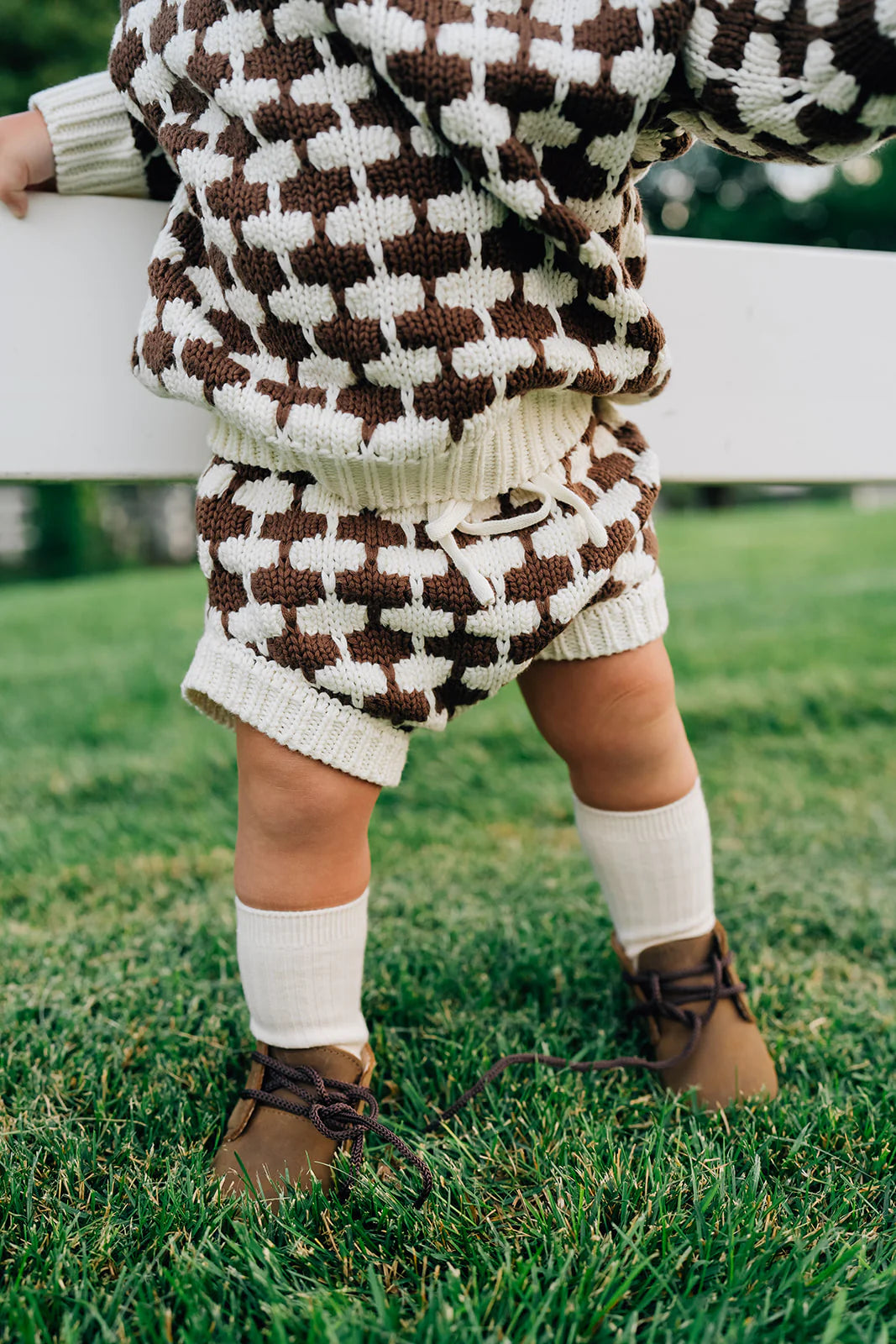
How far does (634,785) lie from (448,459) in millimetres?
433

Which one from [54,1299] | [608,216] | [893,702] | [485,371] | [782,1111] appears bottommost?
[893,702]

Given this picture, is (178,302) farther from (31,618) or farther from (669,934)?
(31,618)

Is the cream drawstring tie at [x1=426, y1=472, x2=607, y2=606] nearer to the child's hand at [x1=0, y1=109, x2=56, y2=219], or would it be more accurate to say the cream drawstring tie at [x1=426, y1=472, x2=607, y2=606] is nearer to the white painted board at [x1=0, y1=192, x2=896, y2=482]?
the white painted board at [x1=0, y1=192, x2=896, y2=482]

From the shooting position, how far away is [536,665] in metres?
1.17

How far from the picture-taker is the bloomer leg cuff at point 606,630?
3.65 feet

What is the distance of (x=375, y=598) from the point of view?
3.23ft

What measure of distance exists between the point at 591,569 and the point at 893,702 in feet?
6.51

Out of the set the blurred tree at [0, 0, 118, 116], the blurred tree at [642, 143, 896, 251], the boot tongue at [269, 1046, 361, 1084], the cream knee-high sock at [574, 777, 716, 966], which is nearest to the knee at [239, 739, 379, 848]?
the boot tongue at [269, 1046, 361, 1084]

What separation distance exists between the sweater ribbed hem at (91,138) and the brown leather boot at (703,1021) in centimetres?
105

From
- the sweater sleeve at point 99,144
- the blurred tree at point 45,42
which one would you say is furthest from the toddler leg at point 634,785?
the blurred tree at point 45,42

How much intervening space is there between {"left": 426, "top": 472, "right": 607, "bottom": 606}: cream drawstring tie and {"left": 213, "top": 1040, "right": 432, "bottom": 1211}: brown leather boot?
1.63 ft

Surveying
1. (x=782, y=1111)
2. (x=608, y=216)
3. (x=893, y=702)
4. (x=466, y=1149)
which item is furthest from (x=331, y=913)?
(x=893, y=702)

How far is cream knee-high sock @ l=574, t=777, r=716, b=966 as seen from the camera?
3.93 ft

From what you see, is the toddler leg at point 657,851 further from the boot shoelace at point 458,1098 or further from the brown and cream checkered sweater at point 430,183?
the brown and cream checkered sweater at point 430,183
